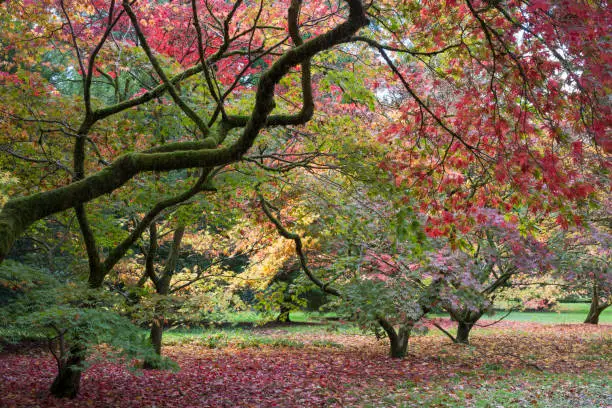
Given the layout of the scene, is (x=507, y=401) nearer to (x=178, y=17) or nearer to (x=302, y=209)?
(x=302, y=209)

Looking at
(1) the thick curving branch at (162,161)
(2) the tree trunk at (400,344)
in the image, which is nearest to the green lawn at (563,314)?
(2) the tree trunk at (400,344)

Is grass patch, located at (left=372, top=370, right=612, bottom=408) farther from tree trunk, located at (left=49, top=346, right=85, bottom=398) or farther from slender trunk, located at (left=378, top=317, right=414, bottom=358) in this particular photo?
tree trunk, located at (left=49, top=346, right=85, bottom=398)

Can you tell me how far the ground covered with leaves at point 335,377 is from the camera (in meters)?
6.70

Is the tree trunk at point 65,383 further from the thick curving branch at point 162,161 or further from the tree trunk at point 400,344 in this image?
the tree trunk at point 400,344

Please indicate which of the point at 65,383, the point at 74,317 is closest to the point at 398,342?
the point at 65,383

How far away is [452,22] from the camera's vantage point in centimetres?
485

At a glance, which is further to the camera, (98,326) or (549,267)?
(549,267)

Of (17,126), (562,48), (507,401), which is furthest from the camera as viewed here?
(17,126)

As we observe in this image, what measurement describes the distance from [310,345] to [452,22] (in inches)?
422

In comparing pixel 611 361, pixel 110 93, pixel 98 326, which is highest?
pixel 110 93

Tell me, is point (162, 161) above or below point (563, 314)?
above

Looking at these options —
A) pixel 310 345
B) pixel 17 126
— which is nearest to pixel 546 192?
pixel 17 126

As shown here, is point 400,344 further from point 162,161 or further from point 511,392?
point 162,161

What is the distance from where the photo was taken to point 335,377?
8727 mm
